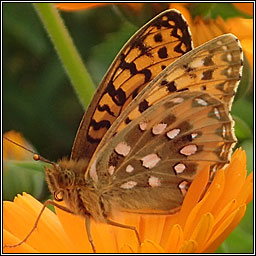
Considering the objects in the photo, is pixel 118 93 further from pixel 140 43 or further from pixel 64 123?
pixel 64 123

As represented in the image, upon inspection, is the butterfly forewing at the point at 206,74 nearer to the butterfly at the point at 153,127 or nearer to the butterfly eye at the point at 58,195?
the butterfly at the point at 153,127

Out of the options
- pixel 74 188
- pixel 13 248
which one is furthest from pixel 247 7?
pixel 13 248

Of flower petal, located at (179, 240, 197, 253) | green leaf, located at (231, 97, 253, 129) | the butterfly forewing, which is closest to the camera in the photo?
flower petal, located at (179, 240, 197, 253)

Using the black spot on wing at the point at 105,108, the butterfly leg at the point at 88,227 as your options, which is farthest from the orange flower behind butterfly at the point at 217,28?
the butterfly leg at the point at 88,227

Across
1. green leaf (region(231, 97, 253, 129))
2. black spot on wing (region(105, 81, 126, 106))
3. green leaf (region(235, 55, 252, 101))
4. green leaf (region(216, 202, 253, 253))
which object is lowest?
green leaf (region(216, 202, 253, 253))

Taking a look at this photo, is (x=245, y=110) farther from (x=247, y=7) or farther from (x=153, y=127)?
(x=153, y=127)

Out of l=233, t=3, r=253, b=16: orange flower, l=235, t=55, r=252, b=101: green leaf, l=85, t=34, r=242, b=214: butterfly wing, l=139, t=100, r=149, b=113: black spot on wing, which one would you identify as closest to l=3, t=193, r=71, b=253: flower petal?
l=85, t=34, r=242, b=214: butterfly wing

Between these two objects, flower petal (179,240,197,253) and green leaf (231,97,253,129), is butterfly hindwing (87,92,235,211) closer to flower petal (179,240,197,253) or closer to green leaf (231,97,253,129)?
flower petal (179,240,197,253)

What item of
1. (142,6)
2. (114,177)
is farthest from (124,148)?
(142,6)
